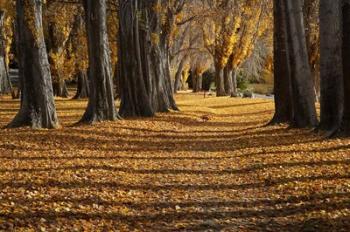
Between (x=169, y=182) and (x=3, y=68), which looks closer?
(x=169, y=182)

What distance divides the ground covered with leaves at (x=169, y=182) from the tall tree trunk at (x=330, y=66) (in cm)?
90

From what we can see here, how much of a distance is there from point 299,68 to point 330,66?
1.60 metres

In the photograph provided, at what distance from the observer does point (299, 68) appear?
15609 millimetres

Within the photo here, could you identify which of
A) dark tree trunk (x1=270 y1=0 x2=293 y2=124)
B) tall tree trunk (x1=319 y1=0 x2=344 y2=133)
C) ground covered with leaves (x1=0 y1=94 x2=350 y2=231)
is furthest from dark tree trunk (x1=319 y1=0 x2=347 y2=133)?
dark tree trunk (x1=270 y1=0 x2=293 y2=124)

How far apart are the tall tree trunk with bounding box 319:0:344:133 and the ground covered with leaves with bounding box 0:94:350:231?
896mm

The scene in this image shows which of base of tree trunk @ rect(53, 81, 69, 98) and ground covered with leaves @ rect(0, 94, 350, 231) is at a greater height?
base of tree trunk @ rect(53, 81, 69, 98)

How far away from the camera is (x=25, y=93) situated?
15.0 meters

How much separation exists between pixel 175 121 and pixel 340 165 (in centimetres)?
1101

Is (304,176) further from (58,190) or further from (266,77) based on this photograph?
(266,77)

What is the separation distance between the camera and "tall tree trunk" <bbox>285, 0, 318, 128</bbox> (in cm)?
1547

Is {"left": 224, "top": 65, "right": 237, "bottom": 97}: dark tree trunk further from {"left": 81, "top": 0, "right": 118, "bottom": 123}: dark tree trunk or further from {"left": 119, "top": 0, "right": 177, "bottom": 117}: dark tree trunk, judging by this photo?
{"left": 81, "top": 0, "right": 118, "bottom": 123}: dark tree trunk

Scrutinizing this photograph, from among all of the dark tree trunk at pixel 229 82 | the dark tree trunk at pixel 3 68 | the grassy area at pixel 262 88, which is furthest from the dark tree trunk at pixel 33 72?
the grassy area at pixel 262 88

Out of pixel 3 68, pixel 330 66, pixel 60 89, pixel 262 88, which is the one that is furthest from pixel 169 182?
pixel 262 88

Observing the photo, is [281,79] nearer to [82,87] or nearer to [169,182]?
[169,182]
